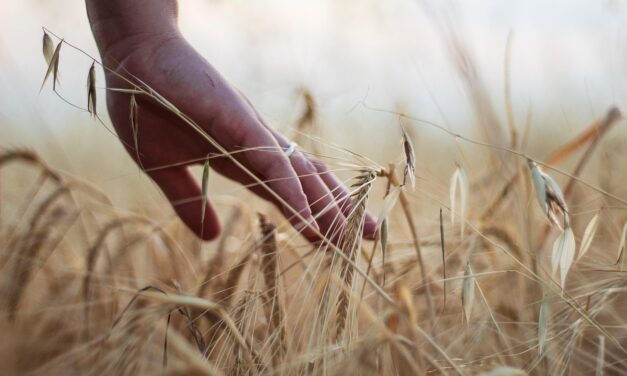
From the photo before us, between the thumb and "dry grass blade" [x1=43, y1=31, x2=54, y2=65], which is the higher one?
"dry grass blade" [x1=43, y1=31, x2=54, y2=65]

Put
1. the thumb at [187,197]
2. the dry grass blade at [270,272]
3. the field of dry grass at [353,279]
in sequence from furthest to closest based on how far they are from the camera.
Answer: the thumb at [187,197], the dry grass blade at [270,272], the field of dry grass at [353,279]

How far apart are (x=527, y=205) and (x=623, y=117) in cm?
20

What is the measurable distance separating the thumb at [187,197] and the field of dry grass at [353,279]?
4 centimetres

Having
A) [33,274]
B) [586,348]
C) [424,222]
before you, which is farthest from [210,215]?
[586,348]

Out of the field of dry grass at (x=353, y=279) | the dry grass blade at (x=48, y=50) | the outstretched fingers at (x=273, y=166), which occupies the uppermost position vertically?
the dry grass blade at (x=48, y=50)

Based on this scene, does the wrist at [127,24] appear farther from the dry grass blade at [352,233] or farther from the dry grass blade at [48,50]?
the dry grass blade at [352,233]

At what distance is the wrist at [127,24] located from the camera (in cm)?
71

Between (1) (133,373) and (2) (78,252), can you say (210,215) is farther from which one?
(1) (133,373)

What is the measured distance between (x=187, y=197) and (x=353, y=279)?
421 mm

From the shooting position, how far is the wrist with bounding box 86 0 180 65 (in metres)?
0.71

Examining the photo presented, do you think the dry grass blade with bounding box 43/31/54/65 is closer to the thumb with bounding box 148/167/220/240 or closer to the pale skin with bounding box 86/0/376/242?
the pale skin with bounding box 86/0/376/242

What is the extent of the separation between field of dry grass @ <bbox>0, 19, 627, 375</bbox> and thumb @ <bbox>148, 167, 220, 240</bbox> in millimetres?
39

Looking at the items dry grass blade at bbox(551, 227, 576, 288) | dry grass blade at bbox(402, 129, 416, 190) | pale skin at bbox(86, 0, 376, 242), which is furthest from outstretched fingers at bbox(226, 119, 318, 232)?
dry grass blade at bbox(551, 227, 576, 288)

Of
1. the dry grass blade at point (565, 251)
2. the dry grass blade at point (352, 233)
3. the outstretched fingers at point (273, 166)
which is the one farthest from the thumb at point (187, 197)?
the dry grass blade at point (565, 251)
